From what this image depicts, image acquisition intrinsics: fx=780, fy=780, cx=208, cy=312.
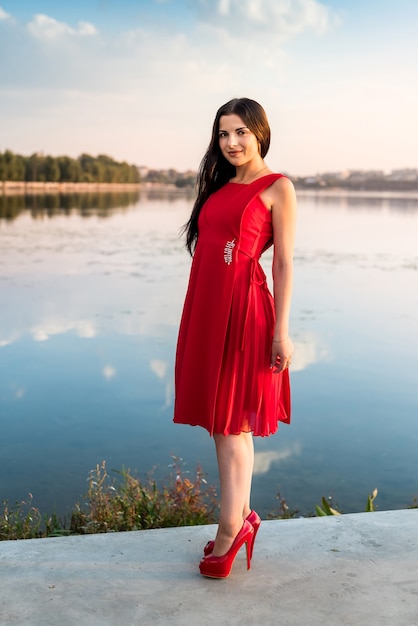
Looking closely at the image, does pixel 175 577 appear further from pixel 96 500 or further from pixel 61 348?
pixel 61 348

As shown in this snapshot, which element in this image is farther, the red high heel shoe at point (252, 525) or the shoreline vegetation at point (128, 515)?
the shoreline vegetation at point (128, 515)

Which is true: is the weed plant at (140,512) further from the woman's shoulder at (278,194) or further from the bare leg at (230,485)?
the woman's shoulder at (278,194)

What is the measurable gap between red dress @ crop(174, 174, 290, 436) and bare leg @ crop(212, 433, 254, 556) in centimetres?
5

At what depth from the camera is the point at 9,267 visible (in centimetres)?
1681

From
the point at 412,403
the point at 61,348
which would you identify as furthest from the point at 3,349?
the point at 412,403

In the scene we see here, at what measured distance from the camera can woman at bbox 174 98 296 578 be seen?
2355mm

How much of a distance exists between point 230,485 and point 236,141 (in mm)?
1057

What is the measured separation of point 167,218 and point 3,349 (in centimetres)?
2543

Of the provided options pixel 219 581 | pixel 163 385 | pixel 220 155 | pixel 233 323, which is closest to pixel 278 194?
pixel 220 155

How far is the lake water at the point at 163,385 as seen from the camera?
5551mm

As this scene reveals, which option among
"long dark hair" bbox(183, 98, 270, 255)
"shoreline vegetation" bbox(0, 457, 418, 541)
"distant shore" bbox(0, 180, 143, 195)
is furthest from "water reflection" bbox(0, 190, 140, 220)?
"long dark hair" bbox(183, 98, 270, 255)

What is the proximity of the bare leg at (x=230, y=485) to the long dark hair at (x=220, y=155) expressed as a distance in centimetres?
65

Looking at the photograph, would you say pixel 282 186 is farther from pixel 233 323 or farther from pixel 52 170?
pixel 52 170

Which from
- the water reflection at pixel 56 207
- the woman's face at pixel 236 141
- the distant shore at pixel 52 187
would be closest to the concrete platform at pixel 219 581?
the woman's face at pixel 236 141
